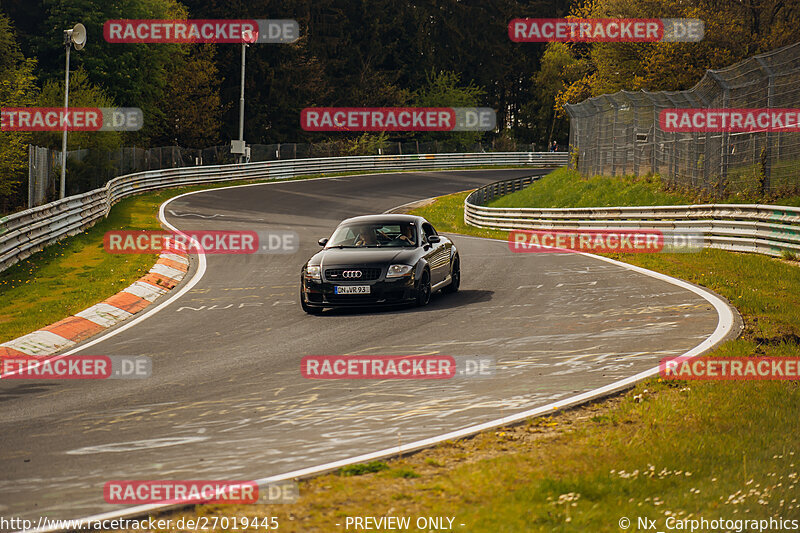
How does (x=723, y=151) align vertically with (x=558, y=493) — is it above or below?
above

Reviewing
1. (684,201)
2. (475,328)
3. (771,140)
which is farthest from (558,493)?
(684,201)

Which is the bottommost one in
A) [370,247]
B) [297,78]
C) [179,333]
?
[179,333]

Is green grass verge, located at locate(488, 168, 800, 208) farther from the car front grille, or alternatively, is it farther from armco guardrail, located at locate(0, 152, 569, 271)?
armco guardrail, located at locate(0, 152, 569, 271)

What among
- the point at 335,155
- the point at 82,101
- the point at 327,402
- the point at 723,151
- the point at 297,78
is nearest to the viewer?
the point at 327,402

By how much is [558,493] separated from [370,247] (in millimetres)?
9558

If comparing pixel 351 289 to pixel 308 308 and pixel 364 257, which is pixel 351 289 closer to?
pixel 364 257

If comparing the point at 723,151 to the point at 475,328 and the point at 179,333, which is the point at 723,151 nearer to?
the point at 475,328

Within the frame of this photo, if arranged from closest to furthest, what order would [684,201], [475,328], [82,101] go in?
[475,328]
[684,201]
[82,101]

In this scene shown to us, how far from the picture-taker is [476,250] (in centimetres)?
2283

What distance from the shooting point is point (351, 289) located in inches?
548

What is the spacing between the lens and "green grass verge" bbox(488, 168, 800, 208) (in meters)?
25.7

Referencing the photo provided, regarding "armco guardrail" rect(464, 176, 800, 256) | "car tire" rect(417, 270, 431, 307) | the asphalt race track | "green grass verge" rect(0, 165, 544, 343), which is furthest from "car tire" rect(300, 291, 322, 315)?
"armco guardrail" rect(464, 176, 800, 256)

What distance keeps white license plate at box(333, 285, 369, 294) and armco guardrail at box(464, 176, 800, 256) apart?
26.9ft

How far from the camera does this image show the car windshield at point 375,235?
15.1 metres
